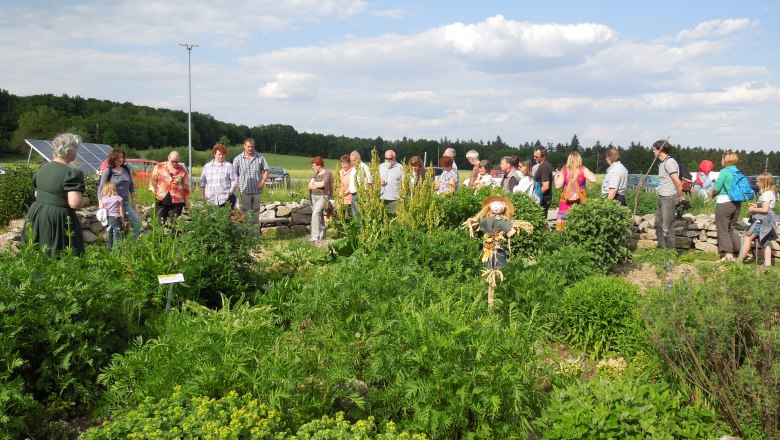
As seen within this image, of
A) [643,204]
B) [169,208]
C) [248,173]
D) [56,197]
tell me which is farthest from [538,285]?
[643,204]

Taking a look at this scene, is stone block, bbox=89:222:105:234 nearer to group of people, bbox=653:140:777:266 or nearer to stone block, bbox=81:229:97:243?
stone block, bbox=81:229:97:243

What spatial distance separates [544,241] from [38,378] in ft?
18.2

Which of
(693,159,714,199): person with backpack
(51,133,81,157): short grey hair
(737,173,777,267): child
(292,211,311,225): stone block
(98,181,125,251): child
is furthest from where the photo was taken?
(693,159,714,199): person with backpack

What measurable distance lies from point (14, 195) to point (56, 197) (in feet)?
19.3

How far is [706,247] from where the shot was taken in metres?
10.6

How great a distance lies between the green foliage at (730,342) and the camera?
123 inches

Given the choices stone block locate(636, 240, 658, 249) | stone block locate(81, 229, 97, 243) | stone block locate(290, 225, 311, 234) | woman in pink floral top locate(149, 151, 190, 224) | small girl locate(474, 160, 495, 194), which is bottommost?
stone block locate(290, 225, 311, 234)

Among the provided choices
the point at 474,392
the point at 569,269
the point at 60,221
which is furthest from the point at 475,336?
the point at 60,221

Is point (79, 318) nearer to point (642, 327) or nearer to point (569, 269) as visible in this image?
point (642, 327)

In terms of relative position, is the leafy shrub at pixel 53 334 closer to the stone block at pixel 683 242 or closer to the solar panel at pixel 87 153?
the stone block at pixel 683 242

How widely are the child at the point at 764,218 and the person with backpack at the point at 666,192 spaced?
0.97 metres

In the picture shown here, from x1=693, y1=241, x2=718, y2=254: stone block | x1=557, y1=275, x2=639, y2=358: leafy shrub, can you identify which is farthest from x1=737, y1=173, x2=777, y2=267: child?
x1=557, y1=275, x2=639, y2=358: leafy shrub

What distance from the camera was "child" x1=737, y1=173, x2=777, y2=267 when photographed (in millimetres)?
8445

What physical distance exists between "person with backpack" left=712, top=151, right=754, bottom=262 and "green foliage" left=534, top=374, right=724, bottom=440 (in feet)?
20.8
